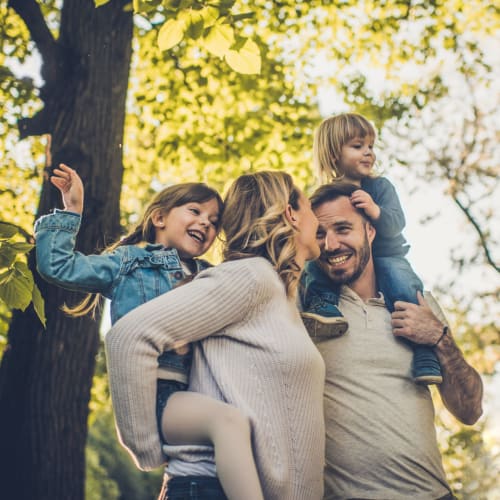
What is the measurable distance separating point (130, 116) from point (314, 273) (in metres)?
6.31

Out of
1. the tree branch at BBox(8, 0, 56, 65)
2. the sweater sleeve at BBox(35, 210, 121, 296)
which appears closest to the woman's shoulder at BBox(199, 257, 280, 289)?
Result: the sweater sleeve at BBox(35, 210, 121, 296)

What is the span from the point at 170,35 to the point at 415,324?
1967mm

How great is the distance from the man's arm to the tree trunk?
88.1 inches

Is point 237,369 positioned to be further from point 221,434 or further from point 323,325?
point 323,325

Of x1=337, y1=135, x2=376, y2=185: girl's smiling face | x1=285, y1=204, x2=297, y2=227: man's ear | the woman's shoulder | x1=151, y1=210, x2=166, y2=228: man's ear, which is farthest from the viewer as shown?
x1=337, y1=135, x2=376, y2=185: girl's smiling face

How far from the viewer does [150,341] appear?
8.15 ft

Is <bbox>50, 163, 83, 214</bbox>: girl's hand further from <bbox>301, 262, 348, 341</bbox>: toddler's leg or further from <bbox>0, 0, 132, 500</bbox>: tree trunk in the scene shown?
<bbox>0, 0, 132, 500</bbox>: tree trunk

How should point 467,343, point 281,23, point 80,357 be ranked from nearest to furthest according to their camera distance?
point 80,357 → point 281,23 → point 467,343

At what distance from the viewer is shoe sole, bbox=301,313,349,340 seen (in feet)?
11.4

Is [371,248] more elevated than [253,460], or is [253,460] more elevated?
[371,248]

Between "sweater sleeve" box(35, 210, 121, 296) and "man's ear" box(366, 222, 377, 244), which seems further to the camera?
"man's ear" box(366, 222, 377, 244)

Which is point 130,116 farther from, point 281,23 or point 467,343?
point 467,343

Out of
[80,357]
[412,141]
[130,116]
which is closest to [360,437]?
[80,357]

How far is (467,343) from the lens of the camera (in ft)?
49.6
